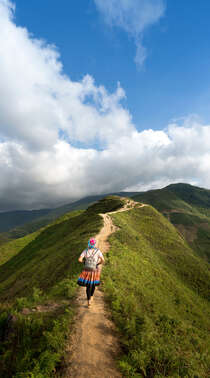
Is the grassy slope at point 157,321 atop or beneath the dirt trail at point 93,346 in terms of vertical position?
beneath

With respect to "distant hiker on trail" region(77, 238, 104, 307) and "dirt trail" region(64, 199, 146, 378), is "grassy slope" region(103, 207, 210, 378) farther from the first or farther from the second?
"distant hiker on trail" region(77, 238, 104, 307)

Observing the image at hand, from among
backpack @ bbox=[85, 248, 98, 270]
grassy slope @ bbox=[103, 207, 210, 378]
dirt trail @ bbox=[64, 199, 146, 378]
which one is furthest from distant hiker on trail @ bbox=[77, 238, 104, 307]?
grassy slope @ bbox=[103, 207, 210, 378]

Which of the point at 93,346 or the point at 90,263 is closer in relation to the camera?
the point at 93,346

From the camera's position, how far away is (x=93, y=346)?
7293 mm

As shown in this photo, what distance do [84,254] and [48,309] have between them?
3.85 metres

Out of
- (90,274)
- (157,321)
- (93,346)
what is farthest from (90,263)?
(157,321)

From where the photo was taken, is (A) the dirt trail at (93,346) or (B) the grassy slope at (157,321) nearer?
(A) the dirt trail at (93,346)

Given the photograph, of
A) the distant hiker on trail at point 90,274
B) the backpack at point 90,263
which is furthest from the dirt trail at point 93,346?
the backpack at point 90,263

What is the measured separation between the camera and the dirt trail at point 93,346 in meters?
6.16

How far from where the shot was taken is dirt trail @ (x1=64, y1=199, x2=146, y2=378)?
6.16m

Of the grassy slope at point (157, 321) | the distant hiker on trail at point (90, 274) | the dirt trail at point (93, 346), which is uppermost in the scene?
the distant hiker on trail at point (90, 274)

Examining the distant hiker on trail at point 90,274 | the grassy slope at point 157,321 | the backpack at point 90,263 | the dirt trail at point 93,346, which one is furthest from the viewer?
the backpack at point 90,263

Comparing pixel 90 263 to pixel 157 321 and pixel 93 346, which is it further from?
pixel 157 321

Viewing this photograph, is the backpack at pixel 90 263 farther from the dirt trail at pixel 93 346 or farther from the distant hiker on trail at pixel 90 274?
the dirt trail at pixel 93 346
